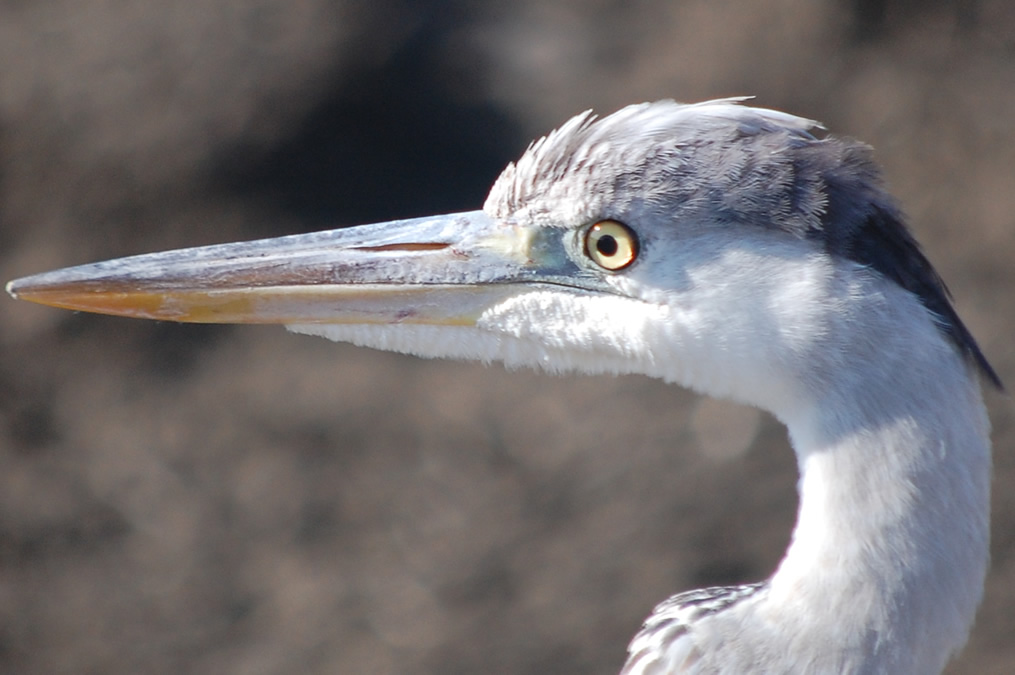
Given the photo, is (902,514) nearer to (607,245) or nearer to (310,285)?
(607,245)

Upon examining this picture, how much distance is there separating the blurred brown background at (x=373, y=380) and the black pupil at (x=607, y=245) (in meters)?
2.08

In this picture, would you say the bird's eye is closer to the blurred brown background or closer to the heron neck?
the heron neck

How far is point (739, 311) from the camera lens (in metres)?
1.36

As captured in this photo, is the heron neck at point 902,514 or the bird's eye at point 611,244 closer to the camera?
the heron neck at point 902,514

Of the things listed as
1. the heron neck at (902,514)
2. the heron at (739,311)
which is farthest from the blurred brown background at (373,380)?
the heron neck at (902,514)

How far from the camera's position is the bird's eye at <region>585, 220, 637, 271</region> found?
144 cm

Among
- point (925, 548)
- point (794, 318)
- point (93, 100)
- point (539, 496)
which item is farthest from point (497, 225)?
point (93, 100)

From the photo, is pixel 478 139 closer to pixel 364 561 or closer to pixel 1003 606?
pixel 364 561

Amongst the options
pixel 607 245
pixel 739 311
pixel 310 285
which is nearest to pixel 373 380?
pixel 310 285

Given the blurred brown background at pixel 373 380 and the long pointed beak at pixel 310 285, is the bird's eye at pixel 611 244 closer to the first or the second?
the long pointed beak at pixel 310 285

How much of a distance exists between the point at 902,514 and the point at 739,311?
32 cm

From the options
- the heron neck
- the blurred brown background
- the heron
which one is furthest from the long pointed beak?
the blurred brown background

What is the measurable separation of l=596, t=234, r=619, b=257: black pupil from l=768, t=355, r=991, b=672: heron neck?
13.9 inches

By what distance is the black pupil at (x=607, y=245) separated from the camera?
145 cm
